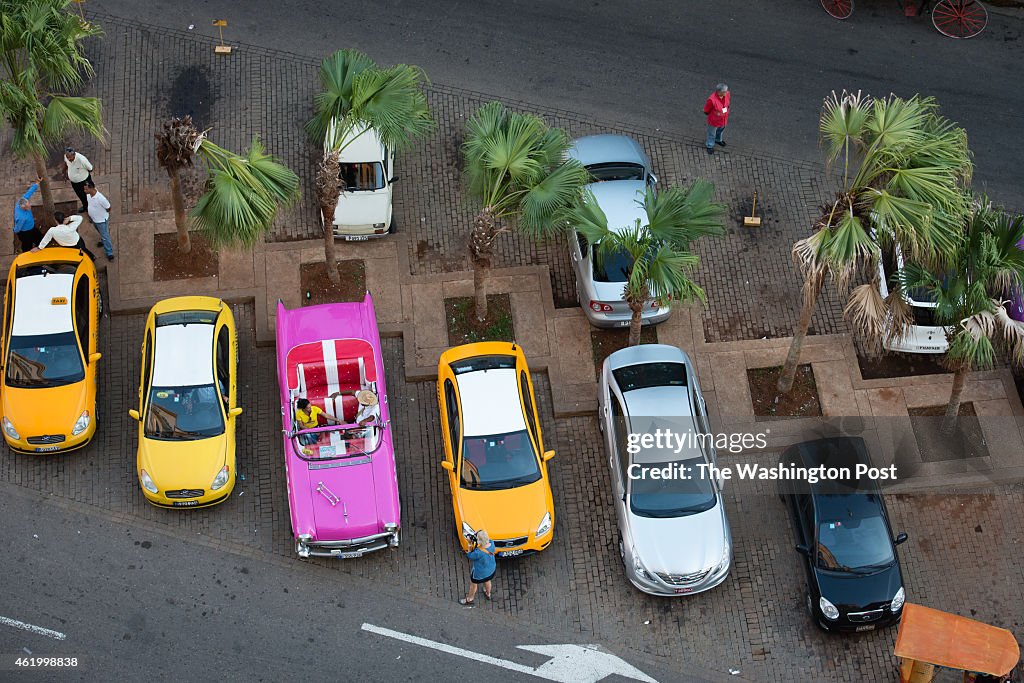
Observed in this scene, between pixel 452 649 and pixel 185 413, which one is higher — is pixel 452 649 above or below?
below

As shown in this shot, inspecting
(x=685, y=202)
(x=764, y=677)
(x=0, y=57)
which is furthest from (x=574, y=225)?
(x=0, y=57)

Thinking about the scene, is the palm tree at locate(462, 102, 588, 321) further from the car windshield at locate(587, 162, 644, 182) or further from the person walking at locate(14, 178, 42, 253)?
the person walking at locate(14, 178, 42, 253)

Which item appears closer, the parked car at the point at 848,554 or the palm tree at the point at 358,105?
the parked car at the point at 848,554

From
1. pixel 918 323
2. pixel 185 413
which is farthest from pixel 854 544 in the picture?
pixel 185 413

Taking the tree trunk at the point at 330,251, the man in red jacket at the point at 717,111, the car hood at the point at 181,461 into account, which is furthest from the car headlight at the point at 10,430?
the man in red jacket at the point at 717,111

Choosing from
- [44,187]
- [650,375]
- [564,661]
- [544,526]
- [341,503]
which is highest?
[44,187]

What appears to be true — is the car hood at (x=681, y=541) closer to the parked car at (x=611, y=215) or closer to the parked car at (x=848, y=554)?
the parked car at (x=848, y=554)

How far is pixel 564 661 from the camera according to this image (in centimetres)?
2020

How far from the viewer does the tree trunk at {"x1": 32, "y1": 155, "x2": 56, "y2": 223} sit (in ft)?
73.0

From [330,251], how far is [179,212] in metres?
2.84

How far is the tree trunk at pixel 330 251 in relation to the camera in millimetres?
21766

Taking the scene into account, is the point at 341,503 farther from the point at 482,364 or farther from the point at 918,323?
the point at 918,323

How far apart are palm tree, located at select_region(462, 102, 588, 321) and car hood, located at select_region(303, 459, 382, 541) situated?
445cm

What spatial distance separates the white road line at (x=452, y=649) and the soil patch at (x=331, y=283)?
20.6 ft
